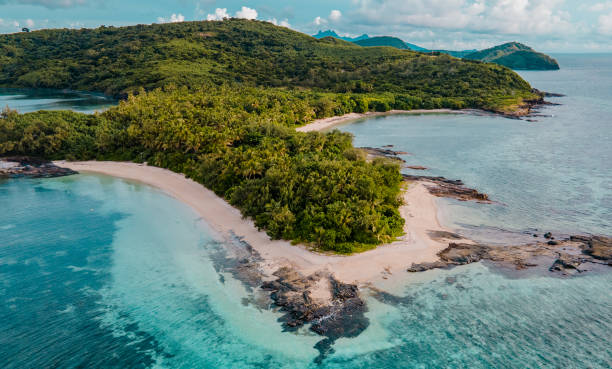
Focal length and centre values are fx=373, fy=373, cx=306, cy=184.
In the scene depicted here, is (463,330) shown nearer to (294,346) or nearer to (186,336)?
(294,346)

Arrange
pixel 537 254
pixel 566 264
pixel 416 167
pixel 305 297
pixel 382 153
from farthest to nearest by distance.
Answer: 1. pixel 382 153
2. pixel 416 167
3. pixel 537 254
4. pixel 566 264
5. pixel 305 297

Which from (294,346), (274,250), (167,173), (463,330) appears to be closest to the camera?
(294,346)

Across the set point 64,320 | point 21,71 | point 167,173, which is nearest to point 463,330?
point 64,320

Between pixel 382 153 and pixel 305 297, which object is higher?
pixel 382 153

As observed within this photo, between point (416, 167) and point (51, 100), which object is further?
point (51, 100)

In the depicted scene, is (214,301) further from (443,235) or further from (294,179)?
(443,235)

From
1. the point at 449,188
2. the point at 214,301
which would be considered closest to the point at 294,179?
the point at 214,301

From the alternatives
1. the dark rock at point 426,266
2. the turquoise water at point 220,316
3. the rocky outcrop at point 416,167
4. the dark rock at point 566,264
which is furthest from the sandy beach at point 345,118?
the dark rock at point 566,264
